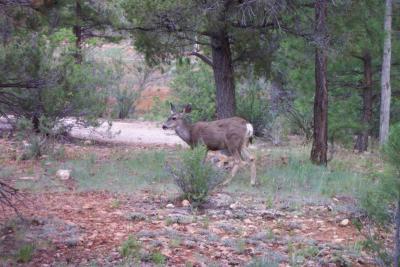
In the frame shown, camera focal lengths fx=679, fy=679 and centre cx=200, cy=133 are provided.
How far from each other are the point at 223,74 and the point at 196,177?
5723 millimetres

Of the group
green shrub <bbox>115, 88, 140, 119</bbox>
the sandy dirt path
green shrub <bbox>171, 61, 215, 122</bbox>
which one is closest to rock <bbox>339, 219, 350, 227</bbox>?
the sandy dirt path

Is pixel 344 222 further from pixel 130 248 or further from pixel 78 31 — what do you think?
pixel 78 31

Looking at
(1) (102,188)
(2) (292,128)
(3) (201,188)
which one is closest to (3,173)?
(1) (102,188)

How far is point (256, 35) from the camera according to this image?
14.7 m

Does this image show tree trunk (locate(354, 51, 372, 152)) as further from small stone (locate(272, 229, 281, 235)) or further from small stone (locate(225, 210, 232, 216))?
small stone (locate(272, 229, 281, 235))

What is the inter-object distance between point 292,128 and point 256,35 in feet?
30.3

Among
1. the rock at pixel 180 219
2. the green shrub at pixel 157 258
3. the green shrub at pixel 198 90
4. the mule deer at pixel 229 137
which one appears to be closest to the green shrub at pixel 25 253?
the green shrub at pixel 157 258

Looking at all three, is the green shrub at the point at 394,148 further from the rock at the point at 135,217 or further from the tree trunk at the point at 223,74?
the tree trunk at the point at 223,74

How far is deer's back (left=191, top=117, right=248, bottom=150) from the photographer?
12891 mm

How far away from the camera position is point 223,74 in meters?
15.1

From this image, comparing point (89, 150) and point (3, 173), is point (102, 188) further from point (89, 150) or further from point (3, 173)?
point (89, 150)

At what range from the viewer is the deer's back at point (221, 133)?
1289 cm

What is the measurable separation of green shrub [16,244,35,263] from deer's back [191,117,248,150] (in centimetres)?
620

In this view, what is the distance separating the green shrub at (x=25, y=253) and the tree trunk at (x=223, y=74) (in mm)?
8158
